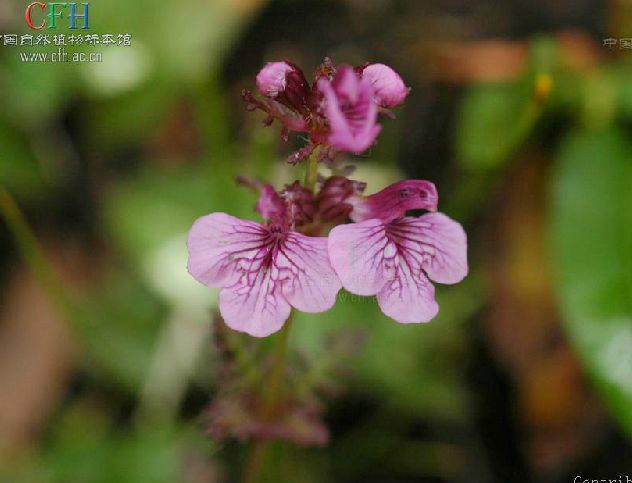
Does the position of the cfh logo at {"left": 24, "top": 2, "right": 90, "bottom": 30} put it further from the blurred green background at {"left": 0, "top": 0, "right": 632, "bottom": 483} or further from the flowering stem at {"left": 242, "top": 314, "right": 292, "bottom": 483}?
the flowering stem at {"left": 242, "top": 314, "right": 292, "bottom": 483}

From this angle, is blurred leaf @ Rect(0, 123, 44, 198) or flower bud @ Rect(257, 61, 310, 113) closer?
flower bud @ Rect(257, 61, 310, 113)

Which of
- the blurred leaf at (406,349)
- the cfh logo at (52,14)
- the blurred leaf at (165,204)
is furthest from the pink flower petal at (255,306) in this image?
the cfh logo at (52,14)

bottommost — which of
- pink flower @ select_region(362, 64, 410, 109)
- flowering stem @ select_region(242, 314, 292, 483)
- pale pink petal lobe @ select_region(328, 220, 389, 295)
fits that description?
flowering stem @ select_region(242, 314, 292, 483)

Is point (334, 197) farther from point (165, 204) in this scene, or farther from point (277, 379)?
point (165, 204)

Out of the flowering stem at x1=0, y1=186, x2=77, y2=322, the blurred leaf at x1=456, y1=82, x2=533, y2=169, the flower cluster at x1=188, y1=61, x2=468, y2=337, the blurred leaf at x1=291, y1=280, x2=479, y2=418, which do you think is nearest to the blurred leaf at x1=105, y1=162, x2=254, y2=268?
the flowering stem at x1=0, y1=186, x2=77, y2=322

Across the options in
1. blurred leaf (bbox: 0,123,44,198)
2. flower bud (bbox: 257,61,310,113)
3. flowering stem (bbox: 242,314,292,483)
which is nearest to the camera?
flower bud (bbox: 257,61,310,113)

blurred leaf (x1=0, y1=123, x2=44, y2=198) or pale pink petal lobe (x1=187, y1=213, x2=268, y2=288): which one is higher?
blurred leaf (x1=0, y1=123, x2=44, y2=198)

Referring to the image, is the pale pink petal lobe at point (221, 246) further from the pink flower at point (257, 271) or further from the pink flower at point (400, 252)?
the pink flower at point (400, 252)

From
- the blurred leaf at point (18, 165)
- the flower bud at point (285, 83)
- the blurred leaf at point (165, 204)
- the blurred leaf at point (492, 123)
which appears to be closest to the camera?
the flower bud at point (285, 83)
